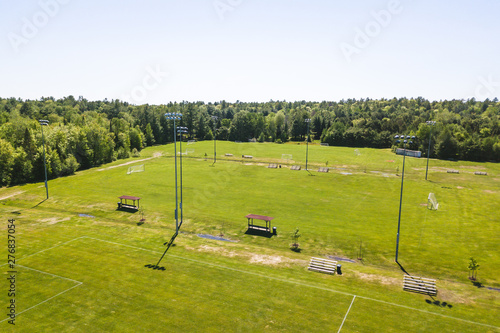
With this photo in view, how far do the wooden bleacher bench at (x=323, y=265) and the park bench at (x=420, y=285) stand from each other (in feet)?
22.0

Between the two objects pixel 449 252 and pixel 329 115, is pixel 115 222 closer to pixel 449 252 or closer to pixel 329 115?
pixel 449 252

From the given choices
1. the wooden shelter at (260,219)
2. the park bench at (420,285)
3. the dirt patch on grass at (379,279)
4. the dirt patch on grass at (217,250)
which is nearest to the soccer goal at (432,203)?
the park bench at (420,285)

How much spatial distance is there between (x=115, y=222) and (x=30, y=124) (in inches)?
2120

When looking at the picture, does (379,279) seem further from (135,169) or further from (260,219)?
(135,169)

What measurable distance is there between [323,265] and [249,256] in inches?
325

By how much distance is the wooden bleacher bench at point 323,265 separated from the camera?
3183 centimetres

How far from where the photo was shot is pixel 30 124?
79.9 m

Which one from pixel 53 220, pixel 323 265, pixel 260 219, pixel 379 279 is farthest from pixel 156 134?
pixel 379 279

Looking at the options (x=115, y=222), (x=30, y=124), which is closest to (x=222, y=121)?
(x=30, y=124)

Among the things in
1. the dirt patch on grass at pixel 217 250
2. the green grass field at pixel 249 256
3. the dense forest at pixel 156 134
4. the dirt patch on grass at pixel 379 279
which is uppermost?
the dense forest at pixel 156 134

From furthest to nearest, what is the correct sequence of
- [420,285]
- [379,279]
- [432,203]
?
1. [432,203]
2. [379,279]
3. [420,285]

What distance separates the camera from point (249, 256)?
3516cm

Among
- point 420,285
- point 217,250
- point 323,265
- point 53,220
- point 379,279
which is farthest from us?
point 53,220

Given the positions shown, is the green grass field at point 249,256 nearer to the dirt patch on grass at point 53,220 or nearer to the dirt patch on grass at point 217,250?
the dirt patch on grass at point 217,250
